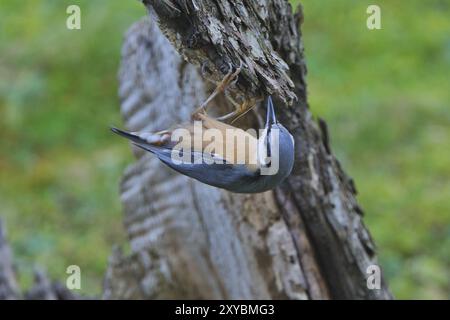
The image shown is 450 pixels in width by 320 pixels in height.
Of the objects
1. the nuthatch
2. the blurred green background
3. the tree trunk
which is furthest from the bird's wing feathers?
the blurred green background

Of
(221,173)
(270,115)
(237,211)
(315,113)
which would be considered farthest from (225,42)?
(315,113)

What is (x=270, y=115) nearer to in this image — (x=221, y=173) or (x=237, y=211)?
(x=221, y=173)

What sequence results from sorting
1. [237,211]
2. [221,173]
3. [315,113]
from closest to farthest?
[221,173] < [237,211] < [315,113]

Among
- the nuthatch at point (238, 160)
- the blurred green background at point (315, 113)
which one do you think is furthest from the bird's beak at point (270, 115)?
the blurred green background at point (315, 113)

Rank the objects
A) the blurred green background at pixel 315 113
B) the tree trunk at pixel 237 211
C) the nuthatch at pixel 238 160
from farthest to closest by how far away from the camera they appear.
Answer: the blurred green background at pixel 315 113 → the tree trunk at pixel 237 211 → the nuthatch at pixel 238 160

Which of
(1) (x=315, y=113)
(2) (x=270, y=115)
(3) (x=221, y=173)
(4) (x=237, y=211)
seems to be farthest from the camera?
(1) (x=315, y=113)

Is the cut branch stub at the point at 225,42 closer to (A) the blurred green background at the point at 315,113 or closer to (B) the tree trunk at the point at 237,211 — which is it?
(B) the tree trunk at the point at 237,211

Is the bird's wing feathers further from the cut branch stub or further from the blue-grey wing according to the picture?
the cut branch stub

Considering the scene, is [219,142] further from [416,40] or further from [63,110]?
[416,40]
